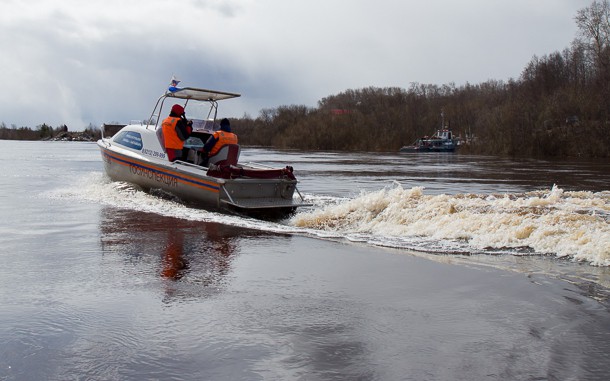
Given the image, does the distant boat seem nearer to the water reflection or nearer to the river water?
the river water

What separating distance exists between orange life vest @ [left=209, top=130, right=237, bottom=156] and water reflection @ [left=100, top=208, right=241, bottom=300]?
8.60ft

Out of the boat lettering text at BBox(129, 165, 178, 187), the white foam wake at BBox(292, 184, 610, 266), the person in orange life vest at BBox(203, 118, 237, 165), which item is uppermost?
the person in orange life vest at BBox(203, 118, 237, 165)

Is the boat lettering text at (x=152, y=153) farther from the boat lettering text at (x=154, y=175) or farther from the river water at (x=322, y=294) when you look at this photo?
the river water at (x=322, y=294)

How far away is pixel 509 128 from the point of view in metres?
66.8

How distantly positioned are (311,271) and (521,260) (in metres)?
2.92

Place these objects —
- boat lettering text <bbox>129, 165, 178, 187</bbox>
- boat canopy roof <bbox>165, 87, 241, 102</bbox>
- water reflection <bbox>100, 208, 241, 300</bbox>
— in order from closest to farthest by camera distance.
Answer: water reflection <bbox>100, 208, 241, 300</bbox>
boat lettering text <bbox>129, 165, 178, 187</bbox>
boat canopy roof <bbox>165, 87, 241, 102</bbox>

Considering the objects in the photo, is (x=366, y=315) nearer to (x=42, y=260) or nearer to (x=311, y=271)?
(x=311, y=271)

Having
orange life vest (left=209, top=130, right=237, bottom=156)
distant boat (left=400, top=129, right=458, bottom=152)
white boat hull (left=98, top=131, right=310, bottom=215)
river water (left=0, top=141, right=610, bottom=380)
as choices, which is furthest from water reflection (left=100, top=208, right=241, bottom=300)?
distant boat (left=400, top=129, right=458, bottom=152)

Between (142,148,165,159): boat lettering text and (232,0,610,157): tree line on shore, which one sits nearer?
(142,148,165,159): boat lettering text

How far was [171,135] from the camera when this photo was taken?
1453 centimetres

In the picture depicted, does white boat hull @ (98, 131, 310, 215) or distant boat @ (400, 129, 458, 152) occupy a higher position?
distant boat @ (400, 129, 458, 152)

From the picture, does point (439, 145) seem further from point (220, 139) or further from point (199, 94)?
point (220, 139)

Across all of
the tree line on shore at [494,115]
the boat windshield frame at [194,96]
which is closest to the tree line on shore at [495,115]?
the tree line on shore at [494,115]

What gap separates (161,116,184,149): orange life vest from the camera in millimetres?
14531
